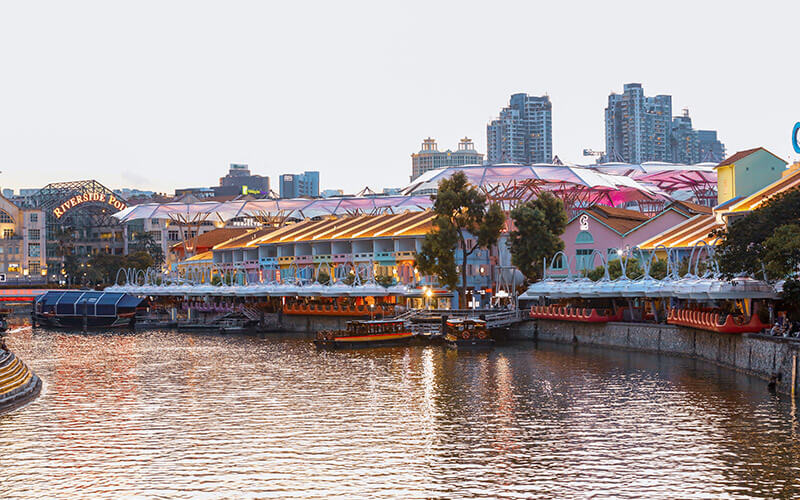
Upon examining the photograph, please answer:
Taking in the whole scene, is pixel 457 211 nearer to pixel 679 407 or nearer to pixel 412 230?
pixel 412 230

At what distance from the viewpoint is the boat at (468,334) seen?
3696 inches

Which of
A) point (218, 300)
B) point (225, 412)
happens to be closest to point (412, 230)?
point (218, 300)

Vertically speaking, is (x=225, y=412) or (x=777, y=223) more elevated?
(x=777, y=223)

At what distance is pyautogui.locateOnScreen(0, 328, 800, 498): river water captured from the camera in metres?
41.1

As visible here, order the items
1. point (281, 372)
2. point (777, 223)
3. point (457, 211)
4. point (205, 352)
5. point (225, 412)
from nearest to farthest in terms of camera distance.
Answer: point (225, 412)
point (777, 223)
point (281, 372)
point (205, 352)
point (457, 211)

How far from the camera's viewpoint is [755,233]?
64.6m

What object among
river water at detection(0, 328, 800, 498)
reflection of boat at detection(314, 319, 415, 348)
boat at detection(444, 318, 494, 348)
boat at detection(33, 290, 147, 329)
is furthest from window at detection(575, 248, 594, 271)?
boat at detection(33, 290, 147, 329)

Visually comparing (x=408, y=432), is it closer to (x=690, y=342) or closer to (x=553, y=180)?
(x=690, y=342)

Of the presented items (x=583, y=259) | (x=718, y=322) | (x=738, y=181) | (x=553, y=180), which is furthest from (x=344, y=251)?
(x=718, y=322)

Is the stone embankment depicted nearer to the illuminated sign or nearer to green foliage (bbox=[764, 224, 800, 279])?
green foliage (bbox=[764, 224, 800, 279])

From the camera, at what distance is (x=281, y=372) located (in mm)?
76438

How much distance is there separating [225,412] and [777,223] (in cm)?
3525

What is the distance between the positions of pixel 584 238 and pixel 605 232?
2585 millimetres

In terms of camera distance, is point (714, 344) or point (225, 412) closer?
point (225, 412)
